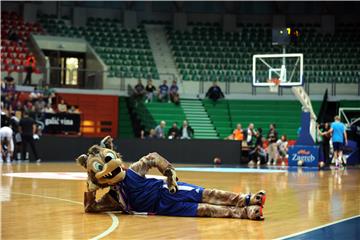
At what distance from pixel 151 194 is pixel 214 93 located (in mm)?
23889

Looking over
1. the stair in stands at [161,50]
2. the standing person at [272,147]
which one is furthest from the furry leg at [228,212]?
the stair in stands at [161,50]

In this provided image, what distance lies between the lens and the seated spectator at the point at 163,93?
3134 cm

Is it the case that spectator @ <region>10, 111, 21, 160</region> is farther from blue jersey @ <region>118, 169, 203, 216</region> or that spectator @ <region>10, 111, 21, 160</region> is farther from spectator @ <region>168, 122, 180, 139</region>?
blue jersey @ <region>118, 169, 203, 216</region>

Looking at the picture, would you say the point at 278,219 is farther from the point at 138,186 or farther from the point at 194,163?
the point at 194,163

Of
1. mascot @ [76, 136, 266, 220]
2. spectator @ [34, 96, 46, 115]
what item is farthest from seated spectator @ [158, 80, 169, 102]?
mascot @ [76, 136, 266, 220]

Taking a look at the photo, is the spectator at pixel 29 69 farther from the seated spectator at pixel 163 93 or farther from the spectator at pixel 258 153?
the spectator at pixel 258 153

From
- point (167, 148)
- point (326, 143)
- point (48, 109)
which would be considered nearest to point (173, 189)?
point (326, 143)

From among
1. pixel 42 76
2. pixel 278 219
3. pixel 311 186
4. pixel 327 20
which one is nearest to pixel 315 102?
pixel 327 20

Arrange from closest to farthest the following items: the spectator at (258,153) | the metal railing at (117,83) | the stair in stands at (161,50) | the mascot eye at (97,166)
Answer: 1. the mascot eye at (97,166)
2. the spectator at (258,153)
3. the metal railing at (117,83)
4. the stair in stands at (161,50)

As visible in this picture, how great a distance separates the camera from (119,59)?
34062 millimetres

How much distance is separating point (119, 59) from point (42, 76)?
4.60 metres

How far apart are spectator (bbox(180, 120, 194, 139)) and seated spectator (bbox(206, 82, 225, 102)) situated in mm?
3978

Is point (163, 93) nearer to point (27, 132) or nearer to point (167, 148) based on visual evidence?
point (167, 148)

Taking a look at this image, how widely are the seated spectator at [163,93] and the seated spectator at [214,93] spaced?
195 cm
